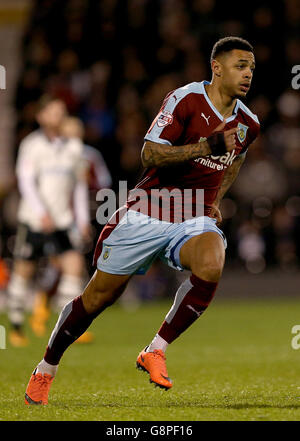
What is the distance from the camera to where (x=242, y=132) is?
4.98m

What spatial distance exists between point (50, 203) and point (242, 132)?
4.46m

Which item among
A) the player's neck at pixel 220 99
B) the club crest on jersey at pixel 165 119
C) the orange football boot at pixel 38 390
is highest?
the player's neck at pixel 220 99

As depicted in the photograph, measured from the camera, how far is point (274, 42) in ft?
45.5

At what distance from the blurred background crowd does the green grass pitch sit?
6.14 ft

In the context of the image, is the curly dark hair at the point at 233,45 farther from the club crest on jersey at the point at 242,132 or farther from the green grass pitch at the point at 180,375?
the green grass pitch at the point at 180,375

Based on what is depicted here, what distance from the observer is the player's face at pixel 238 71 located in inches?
188

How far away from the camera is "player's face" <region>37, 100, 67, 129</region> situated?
882 cm

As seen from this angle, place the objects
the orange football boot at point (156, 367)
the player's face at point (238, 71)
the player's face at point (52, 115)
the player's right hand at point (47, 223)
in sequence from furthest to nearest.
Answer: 1. the player's face at point (52, 115)
2. the player's right hand at point (47, 223)
3. the player's face at point (238, 71)
4. the orange football boot at point (156, 367)

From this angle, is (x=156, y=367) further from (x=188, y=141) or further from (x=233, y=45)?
(x=233, y=45)

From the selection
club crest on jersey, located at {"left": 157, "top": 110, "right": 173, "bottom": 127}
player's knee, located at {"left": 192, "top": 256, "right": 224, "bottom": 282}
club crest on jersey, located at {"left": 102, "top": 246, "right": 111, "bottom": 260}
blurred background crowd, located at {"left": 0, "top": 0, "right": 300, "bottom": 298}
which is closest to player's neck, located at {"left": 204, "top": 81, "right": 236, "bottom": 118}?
club crest on jersey, located at {"left": 157, "top": 110, "right": 173, "bottom": 127}

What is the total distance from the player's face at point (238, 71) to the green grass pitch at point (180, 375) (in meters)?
1.61

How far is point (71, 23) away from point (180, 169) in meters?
10.3

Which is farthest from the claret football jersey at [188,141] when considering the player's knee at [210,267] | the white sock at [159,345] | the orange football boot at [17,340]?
the orange football boot at [17,340]
